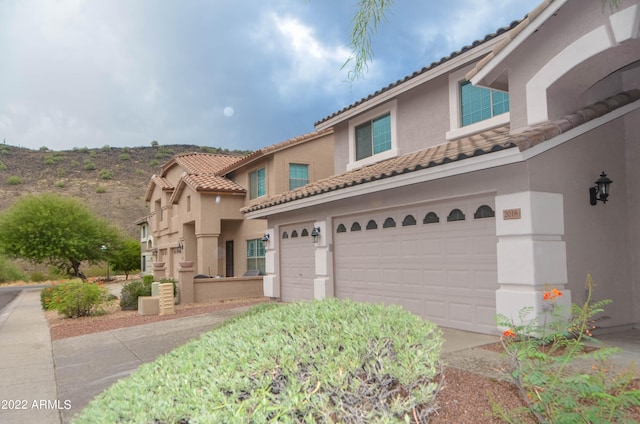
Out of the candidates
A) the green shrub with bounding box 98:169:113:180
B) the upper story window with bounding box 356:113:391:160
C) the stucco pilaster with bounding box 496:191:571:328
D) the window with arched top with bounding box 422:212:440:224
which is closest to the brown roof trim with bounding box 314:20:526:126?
the upper story window with bounding box 356:113:391:160

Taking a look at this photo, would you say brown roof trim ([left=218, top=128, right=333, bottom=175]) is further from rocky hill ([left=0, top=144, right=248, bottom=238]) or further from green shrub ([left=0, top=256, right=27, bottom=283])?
rocky hill ([left=0, top=144, right=248, bottom=238])

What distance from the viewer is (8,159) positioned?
7475 centimetres

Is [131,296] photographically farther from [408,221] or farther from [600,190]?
[600,190]

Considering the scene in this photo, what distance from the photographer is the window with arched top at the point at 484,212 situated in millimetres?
8312

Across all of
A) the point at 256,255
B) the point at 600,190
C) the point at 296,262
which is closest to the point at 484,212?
the point at 600,190

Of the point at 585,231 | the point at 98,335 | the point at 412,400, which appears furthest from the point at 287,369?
the point at 98,335

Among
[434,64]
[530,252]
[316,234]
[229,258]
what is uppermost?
[434,64]

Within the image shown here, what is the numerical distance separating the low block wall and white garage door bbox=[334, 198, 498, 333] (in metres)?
7.15

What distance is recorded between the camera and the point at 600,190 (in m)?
7.98

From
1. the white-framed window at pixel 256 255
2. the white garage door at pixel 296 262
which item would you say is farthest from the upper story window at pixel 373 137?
the white-framed window at pixel 256 255

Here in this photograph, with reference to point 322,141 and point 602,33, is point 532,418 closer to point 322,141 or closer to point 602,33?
point 602,33

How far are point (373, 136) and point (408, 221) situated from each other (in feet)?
15.3

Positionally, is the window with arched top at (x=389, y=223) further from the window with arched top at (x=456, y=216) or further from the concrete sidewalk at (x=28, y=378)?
the concrete sidewalk at (x=28, y=378)

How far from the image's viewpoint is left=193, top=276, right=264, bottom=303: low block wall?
17372 millimetres
